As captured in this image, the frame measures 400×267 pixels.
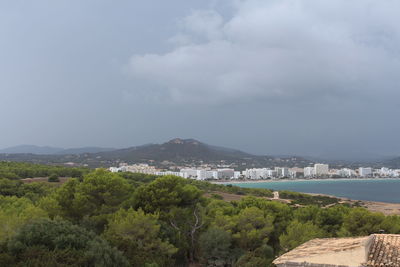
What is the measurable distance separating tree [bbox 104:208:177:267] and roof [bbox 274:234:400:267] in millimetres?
5602

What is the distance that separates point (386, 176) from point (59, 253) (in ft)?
665

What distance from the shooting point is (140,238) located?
566 inches

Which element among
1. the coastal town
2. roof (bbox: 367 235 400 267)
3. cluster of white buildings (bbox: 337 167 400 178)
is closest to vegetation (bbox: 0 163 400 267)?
roof (bbox: 367 235 400 267)

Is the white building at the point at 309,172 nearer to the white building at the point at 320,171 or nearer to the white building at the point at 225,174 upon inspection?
the white building at the point at 320,171

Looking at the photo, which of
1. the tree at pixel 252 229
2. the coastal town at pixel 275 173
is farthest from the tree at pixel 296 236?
the coastal town at pixel 275 173

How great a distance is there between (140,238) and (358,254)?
8583 mm

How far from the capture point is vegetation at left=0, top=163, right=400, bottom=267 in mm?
10977

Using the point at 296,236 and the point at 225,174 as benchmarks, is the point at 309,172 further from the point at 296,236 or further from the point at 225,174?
the point at 296,236

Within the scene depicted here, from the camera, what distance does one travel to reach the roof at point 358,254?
8.62m

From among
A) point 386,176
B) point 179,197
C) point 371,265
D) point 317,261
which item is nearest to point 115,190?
point 179,197

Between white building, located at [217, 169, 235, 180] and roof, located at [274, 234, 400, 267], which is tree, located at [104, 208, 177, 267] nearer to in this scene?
roof, located at [274, 234, 400, 267]

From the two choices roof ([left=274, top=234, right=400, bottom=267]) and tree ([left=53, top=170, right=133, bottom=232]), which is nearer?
roof ([left=274, top=234, right=400, bottom=267])

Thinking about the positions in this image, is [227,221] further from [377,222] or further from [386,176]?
[386,176]

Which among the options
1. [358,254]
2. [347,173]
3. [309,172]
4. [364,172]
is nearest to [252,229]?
[358,254]
